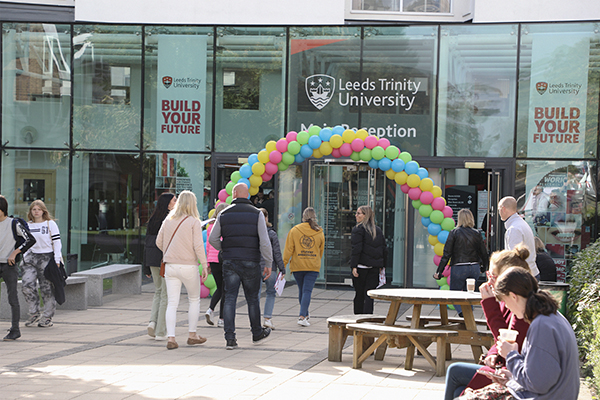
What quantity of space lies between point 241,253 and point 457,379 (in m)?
4.03

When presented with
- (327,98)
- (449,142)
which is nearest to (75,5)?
(327,98)

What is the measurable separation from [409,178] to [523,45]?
4.54 metres

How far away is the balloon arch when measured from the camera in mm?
12539

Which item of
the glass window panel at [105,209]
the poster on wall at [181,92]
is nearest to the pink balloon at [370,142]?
the poster on wall at [181,92]

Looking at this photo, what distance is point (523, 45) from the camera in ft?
48.9

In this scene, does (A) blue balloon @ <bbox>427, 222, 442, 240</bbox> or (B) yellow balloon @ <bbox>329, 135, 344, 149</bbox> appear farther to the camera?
(B) yellow balloon @ <bbox>329, 135, 344, 149</bbox>

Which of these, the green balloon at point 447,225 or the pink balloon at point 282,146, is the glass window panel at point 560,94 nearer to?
the green balloon at point 447,225

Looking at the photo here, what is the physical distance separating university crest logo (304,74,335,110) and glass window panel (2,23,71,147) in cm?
543

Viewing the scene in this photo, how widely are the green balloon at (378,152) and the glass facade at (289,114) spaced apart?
97.0 inches

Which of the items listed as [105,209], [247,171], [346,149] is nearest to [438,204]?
[346,149]

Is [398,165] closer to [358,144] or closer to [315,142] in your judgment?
[358,144]

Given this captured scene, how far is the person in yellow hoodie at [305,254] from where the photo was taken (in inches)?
393

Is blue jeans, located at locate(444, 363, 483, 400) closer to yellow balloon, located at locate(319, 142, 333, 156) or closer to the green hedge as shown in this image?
the green hedge

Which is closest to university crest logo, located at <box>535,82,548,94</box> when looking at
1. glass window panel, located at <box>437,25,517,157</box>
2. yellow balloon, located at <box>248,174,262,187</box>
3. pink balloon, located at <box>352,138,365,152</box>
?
glass window panel, located at <box>437,25,517,157</box>
